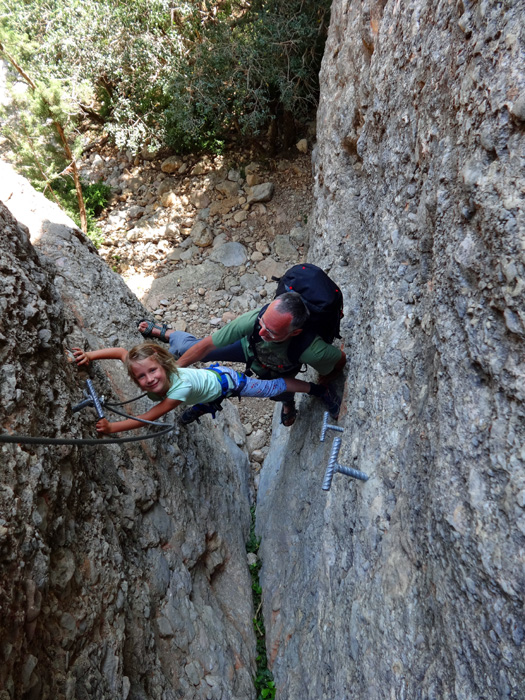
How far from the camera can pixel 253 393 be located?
430 cm

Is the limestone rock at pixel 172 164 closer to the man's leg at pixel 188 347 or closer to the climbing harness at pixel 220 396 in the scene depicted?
the man's leg at pixel 188 347

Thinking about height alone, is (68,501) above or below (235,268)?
below

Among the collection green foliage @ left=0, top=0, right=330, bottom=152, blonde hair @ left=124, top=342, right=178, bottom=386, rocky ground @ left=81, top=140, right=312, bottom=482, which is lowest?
blonde hair @ left=124, top=342, right=178, bottom=386

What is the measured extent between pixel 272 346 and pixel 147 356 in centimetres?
116

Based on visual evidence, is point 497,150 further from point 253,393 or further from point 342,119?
point 342,119

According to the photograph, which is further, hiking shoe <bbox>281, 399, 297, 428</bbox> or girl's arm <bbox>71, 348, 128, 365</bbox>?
hiking shoe <bbox>281, 399, 297, 428</bbox>

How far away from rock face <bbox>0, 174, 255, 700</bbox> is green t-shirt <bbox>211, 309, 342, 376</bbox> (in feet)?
3.76

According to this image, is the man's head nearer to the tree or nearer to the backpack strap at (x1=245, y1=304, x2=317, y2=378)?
the backpack strap at (x1=245, y1=304, x2=317, y2=378)

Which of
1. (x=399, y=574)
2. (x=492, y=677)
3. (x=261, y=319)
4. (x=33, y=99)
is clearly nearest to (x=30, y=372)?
(x=261, y=319)

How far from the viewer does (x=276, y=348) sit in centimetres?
391

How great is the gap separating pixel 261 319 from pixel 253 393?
1.03 m

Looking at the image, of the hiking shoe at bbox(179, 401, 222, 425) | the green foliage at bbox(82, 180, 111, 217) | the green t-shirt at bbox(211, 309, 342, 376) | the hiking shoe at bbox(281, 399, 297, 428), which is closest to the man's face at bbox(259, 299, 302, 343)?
the green t-shirt at bbox(211, 309, 342, 376)

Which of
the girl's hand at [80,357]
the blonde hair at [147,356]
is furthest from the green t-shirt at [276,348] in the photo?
the girl's hand at [80,357]

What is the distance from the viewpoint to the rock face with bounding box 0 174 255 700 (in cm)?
211
